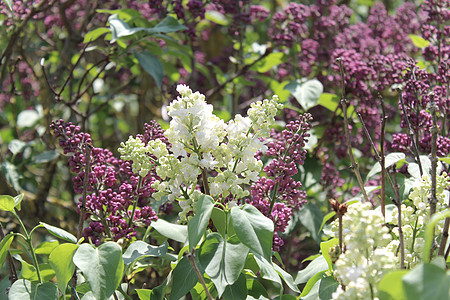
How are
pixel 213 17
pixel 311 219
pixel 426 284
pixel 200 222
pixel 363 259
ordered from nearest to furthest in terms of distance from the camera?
pixel 426 284 → pixel 363 259 → pixel 200 222 → pixel 311 219 → pixel 213 17

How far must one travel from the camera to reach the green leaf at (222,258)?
0.92 m

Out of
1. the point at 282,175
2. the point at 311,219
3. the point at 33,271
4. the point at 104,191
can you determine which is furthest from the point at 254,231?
the point at 311,219

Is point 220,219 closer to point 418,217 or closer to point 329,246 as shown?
point 329,246

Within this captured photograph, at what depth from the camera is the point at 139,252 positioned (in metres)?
1.11

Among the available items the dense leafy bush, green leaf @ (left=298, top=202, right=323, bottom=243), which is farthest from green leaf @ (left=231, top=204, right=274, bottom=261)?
green leaf @ (left=298, top=202, right=323, bottom=243)

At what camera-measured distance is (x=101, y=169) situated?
121 centimetres

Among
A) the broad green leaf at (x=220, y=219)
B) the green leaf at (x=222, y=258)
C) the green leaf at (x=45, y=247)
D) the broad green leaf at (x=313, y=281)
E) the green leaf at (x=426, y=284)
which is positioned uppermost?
the green leaf at (x=426, y=284)

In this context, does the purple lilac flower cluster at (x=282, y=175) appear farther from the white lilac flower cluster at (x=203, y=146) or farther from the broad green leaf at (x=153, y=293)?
the broad green leaf at (x=153, y=293)

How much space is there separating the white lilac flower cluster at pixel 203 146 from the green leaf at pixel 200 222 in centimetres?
11

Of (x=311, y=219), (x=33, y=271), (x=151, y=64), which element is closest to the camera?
(x=33, y=271)

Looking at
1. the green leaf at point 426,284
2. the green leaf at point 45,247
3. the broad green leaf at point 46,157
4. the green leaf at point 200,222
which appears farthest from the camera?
the broad green leaf at point 46,157

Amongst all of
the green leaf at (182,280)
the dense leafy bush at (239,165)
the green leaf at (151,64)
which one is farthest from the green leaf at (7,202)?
the green leaf at (151,64)

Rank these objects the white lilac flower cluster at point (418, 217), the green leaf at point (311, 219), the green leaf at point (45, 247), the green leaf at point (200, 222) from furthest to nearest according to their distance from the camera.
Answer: the green leaf at point (311, 219), the green leaf at point (45, 247), the white lilac flower cluster at point (418, 217), the green leaf at point (200, 222)

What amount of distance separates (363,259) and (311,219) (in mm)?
1061
